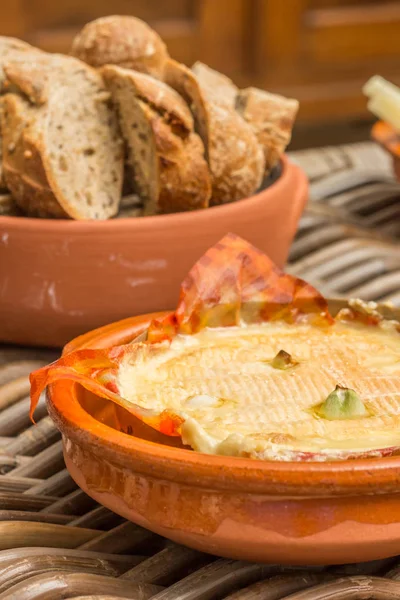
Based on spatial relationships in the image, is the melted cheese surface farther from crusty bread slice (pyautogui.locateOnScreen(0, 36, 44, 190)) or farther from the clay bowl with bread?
crusty bread slice (pyautogui.locateOnScreen(0, 36, 44, 190))

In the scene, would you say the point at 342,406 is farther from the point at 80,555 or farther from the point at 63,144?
the point at 63,144

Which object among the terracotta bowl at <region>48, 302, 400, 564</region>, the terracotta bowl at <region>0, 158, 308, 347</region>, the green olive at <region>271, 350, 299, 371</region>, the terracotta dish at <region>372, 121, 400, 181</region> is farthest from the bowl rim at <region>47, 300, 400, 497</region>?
the terracotta dish at <region>372, 121, 400, 181</region>

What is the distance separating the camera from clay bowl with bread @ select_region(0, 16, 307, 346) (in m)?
0.90

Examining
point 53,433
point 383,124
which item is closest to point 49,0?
point 383,124

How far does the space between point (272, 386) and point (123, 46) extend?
50 cm

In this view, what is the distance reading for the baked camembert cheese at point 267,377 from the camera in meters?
0.58

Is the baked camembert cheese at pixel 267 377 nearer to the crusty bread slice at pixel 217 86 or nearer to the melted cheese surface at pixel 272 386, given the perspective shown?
the melted cheese surface at pixel 272 386

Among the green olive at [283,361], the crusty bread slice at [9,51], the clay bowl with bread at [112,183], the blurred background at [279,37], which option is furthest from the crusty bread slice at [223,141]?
the blurred background at [279,37]

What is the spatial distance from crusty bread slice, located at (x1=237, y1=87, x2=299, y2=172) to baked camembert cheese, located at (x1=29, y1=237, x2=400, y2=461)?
0.28 meters

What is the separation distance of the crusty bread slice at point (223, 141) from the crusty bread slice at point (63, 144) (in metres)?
0.09

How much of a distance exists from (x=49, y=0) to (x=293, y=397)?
221 cm

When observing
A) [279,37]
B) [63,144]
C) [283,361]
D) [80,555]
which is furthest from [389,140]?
[279,37]

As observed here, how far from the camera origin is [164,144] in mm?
916

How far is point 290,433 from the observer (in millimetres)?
590
